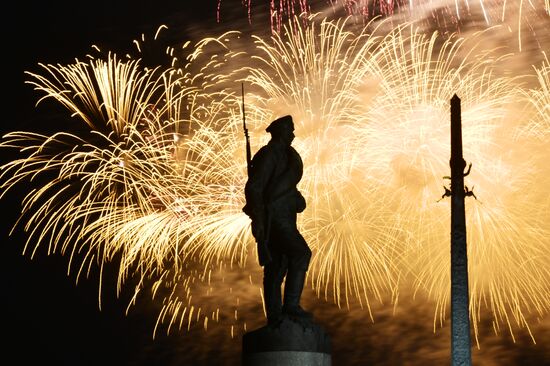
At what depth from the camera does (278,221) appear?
624 inches

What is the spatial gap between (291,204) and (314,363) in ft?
7.25

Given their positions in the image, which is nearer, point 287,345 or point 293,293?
point 287,345

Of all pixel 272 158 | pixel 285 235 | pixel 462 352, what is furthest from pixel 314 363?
pixel 462 352

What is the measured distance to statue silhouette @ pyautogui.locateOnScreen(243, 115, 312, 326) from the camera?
15711mm

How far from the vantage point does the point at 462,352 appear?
20031 mm

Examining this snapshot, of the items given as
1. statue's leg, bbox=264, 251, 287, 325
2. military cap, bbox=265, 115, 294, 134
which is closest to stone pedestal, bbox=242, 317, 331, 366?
statue's leg, bbox=264, 251, 287, 325

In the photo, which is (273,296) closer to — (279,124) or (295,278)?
(295,278)

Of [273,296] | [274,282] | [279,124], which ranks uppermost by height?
[279,124]

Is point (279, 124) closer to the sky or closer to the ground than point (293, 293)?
closer to the sky

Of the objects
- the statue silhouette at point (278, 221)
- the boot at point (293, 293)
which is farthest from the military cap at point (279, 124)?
the boot at point (293, 293)

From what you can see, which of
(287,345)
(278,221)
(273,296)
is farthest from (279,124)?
(287,345)

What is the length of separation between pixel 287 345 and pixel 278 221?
1.71 meters

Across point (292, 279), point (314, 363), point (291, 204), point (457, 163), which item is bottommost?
point (314, 363)

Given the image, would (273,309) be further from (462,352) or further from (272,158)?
(462,352)
